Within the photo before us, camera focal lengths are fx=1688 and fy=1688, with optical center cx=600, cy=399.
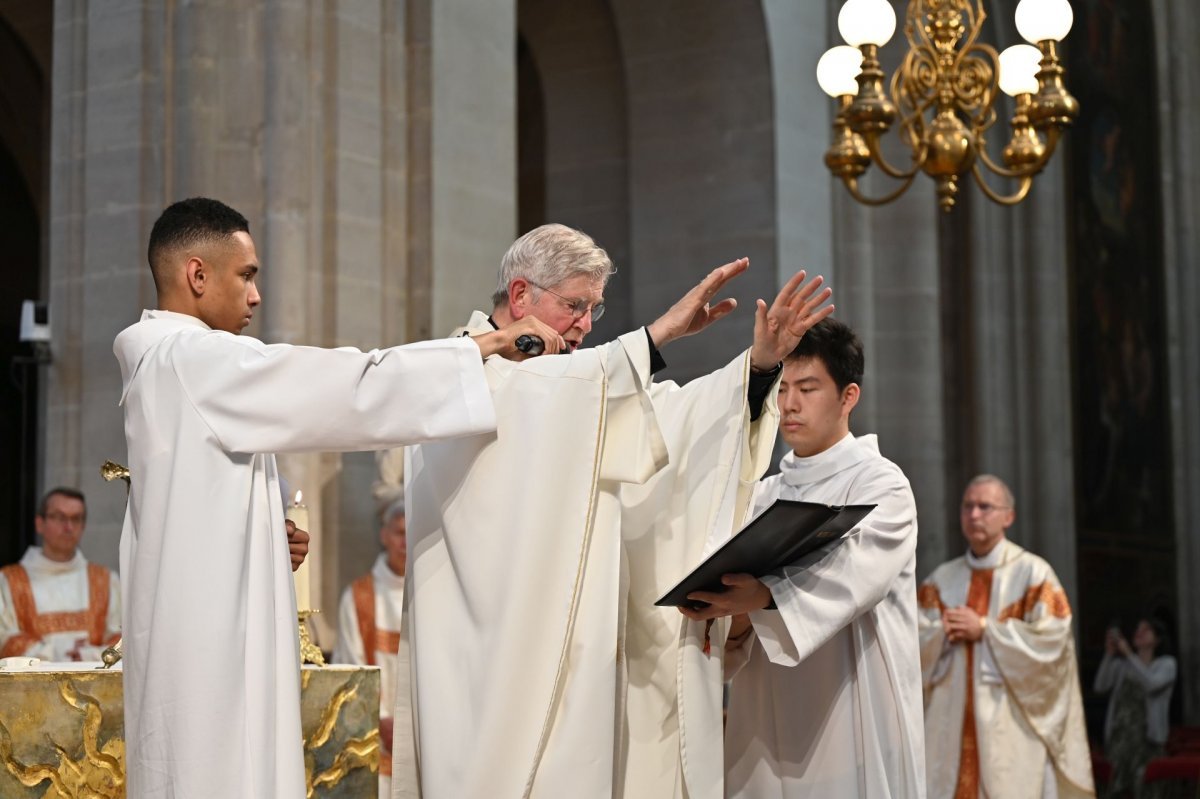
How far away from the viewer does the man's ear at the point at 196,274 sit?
371 cm

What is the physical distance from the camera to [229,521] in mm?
3518

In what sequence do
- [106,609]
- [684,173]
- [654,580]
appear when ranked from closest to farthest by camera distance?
[654,580]
[106,609]
[684,173]

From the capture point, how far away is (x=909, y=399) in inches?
481

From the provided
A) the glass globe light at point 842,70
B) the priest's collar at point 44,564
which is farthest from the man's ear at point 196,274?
the glass globe light at point 842,70

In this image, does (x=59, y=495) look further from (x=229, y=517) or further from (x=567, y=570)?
(x=567, y=570)

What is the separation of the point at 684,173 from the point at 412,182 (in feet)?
11.3

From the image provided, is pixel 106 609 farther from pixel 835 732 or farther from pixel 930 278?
pixel 930 278

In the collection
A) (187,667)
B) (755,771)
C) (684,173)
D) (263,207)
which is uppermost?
(684,173)

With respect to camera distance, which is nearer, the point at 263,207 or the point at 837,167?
the point at 263,207

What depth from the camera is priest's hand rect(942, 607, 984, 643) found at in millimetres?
7215

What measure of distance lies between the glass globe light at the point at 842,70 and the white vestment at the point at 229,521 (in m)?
5.13

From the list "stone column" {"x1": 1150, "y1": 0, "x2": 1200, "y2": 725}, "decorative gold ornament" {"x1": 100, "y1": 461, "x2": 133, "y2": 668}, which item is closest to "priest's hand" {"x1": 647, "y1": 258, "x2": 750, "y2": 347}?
"decorative gold ornament" {"x1": 100, "y1": 461, "x2": 133, "y2": 668}

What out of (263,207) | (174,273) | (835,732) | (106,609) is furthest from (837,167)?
(174,273)

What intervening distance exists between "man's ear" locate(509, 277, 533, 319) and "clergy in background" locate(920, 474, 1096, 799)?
150 inches
